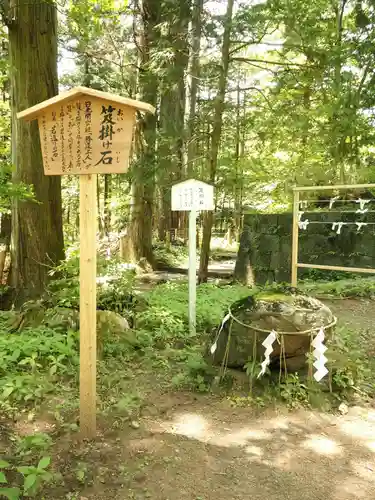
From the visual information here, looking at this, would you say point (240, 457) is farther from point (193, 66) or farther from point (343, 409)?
point (193, 66)

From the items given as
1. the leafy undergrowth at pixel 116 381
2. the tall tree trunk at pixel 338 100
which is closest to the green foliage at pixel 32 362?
the leafy undergrowth at pixel 116 381

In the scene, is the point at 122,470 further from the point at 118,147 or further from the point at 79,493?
the point at 118,147

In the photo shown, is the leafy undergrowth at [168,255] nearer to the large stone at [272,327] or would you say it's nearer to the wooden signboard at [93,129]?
the large stone at [272,327]

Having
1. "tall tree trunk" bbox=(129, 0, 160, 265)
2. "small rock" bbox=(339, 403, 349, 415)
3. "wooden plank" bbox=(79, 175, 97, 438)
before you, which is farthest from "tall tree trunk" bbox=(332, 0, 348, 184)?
"wooden plank" bbox=(79, 175, 97, 438)

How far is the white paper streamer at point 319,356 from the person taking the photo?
10.4 ft

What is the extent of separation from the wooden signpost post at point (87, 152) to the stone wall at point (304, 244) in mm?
7407

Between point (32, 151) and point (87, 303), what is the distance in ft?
12.4

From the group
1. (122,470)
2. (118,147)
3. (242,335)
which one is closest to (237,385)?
(242,335)

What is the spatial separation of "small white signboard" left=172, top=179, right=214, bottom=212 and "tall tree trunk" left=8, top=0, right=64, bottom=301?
6.35ft

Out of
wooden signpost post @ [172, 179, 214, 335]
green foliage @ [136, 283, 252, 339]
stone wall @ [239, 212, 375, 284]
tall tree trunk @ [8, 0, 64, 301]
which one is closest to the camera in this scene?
green foliage @ [136, 283, 252, 339]

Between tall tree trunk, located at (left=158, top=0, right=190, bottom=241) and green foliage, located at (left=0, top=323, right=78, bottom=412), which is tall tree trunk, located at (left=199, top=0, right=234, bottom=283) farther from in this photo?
green foliage, located at (left=0, top=323, right=78, bottom=412)

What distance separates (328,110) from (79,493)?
7.30 metres

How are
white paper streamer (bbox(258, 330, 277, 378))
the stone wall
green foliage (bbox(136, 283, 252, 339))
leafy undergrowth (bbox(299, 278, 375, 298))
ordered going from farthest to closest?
the stone wall < leafy undergrowth (bbox(299, 278, 375, 298)) < green foliage (bbox(136, 283, 252, 339)) < white paper streamer (bbox(258, 330, 277, 378))

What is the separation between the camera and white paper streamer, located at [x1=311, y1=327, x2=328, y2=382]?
3.16m
